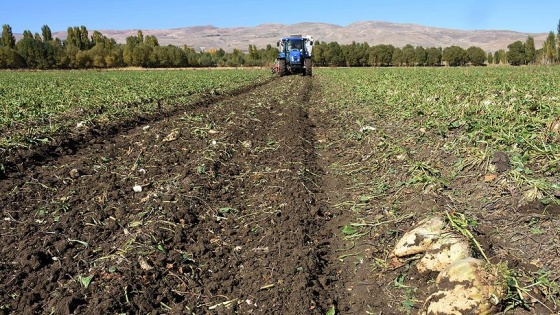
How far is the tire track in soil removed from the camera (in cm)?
346

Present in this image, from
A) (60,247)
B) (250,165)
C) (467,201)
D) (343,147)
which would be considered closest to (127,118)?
(250,165)

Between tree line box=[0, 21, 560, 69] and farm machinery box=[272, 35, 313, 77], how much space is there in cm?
4118

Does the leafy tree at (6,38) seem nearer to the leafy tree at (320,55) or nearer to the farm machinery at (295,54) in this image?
the leafy tree at (320,55)

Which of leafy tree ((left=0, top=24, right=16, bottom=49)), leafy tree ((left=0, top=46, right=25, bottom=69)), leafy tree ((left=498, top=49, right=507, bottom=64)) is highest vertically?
leafy tree ((left=0, top=24, right=16, bottom=49))

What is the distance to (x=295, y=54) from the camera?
2998 cm

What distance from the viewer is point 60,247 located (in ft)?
13.5

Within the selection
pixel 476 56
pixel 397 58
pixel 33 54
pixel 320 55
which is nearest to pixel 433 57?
pixel 397 58

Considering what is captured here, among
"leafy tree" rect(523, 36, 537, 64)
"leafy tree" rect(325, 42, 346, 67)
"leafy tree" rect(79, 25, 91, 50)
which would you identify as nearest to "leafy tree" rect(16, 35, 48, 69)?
"leafy tree" rect(79, 25, 91, 50)

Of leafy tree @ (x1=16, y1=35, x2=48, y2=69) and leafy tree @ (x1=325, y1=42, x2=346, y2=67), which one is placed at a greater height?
leafy tree @ (x1=16, y1=35, x2=48, y2=69)

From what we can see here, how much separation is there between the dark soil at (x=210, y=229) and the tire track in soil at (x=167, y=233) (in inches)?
0.7

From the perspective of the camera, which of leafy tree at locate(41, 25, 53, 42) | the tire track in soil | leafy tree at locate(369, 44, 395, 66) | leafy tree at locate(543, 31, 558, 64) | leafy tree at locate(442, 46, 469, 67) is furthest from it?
leafy tree at locate(41, 25, 53, 42)

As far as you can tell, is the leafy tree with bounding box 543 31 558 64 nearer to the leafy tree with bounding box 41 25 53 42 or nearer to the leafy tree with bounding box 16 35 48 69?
the leafy tree with bounding box 16 35 48 69

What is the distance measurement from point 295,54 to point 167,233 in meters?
27.0

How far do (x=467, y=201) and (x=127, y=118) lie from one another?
8794mm
